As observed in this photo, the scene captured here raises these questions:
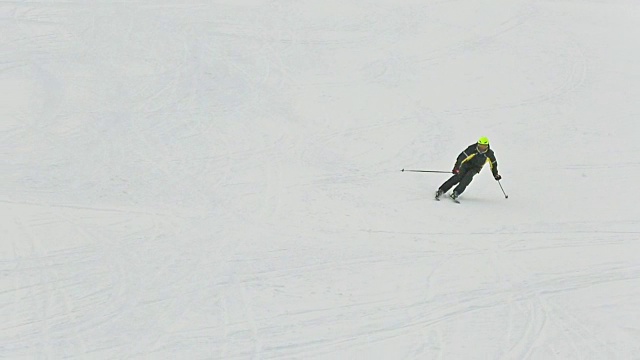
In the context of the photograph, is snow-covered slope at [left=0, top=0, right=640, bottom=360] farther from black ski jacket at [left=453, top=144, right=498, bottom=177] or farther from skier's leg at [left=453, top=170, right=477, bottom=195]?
black ski jacket at [left=453, top=144, right=498, bottom=177]

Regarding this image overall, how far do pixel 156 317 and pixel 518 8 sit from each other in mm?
15155

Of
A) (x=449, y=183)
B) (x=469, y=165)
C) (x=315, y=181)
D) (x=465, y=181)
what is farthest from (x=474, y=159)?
(x=315, y=181)

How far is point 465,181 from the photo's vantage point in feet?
38.7

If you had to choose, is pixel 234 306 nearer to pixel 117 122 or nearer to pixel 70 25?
pixel 117 122

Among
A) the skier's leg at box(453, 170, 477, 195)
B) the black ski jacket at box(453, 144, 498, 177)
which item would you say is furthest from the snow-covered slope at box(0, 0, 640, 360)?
the black ski jacket at box(453, 144, 498, 177)

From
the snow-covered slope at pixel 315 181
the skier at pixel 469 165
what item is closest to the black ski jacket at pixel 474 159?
the skier at pixel 469 165

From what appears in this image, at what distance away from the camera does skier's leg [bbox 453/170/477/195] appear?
38.5 feet

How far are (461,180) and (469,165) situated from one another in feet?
0.97

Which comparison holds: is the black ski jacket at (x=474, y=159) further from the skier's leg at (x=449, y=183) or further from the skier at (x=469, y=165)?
the skier's leg at (x=449, y=183)

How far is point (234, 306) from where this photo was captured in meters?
8.72

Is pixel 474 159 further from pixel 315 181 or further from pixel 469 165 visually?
pixel 315 181

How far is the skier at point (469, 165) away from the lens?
11406mm

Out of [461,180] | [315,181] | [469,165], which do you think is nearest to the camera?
[469,165]

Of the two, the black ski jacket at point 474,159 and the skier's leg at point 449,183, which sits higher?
the black ski jacket at point 474,159
